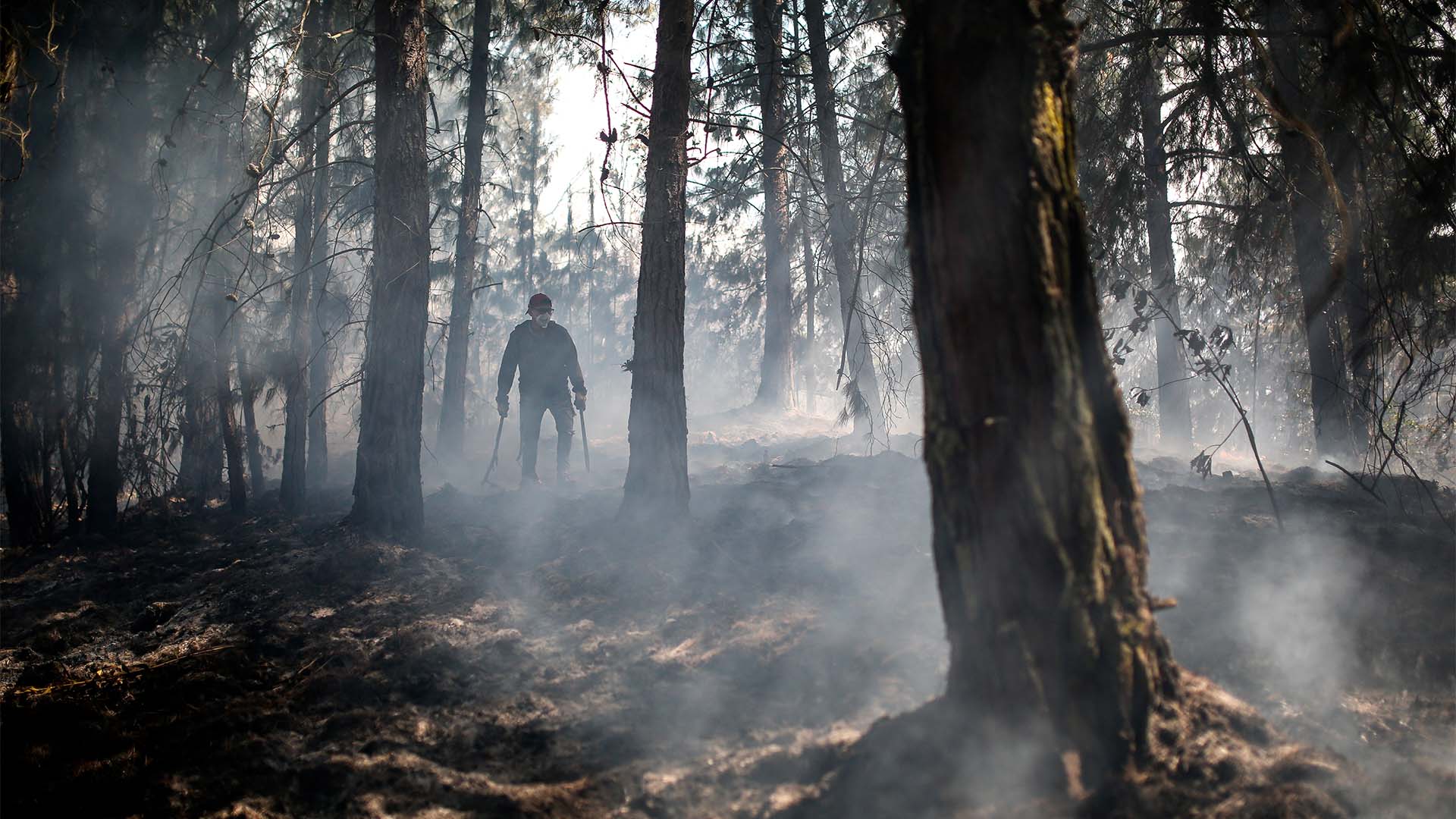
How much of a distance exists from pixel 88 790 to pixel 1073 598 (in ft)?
12.5

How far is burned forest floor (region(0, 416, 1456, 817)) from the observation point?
311cm

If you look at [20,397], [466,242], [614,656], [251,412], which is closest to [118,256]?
[20,397]

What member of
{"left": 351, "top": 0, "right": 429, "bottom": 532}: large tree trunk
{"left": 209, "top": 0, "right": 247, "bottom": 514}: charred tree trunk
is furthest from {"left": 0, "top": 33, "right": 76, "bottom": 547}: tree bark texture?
{"left": 351, "top": 0, "right": 429, "bottom": 532}: large tree trunk

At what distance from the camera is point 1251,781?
243 cm

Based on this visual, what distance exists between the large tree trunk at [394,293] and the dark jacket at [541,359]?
2396 millimetres

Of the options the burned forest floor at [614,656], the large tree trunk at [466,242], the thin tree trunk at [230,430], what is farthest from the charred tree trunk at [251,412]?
the burned forest floor at [614,656]

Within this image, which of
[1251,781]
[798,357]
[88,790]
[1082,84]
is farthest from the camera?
[798,357]

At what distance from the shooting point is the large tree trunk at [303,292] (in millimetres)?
9273

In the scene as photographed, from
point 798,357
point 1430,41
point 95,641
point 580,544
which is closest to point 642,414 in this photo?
point 580,544

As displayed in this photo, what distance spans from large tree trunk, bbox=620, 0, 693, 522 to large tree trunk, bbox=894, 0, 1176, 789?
3866mm

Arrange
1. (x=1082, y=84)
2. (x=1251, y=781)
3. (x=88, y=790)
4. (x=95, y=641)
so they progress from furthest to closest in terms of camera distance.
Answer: (x=1082, y=84) → (x=95, y=641) → (x=88, y=790) → (x=1251, y=781)

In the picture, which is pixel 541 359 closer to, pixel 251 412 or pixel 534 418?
pixel 534 418

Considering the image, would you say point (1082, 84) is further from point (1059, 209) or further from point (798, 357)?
point (798, 357)

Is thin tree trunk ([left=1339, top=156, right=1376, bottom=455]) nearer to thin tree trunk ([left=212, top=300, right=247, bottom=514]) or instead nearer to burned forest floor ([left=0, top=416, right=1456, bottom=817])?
burned forest floor ([left=0, top=416, right=1456, bottom=817])
